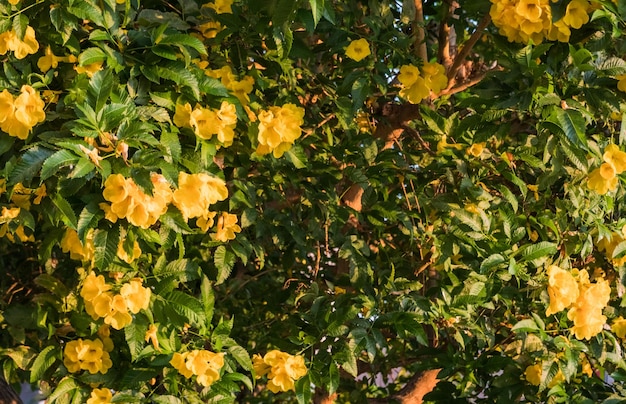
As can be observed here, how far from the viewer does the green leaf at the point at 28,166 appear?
1453 millimetres

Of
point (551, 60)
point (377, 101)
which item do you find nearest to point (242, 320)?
point (377, 101)

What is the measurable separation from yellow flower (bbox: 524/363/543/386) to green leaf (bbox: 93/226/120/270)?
3.98ft

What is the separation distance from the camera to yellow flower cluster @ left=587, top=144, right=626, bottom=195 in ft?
6.00

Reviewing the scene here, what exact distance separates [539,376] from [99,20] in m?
1.43

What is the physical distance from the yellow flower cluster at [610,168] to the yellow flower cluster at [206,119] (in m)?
0.79

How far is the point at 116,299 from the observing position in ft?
5.65

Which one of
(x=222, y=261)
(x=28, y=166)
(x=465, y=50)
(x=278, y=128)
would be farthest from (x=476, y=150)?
(x=28, y=166)

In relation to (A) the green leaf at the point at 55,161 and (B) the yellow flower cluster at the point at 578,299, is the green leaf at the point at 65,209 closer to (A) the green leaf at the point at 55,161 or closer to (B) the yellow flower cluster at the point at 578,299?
(A) the green leaf at the point at 55,161

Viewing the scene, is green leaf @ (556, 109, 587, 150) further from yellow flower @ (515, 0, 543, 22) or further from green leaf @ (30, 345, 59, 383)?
green leaf @ (30, 345, 59, 383)

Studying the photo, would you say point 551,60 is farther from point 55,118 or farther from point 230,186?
point 55,118

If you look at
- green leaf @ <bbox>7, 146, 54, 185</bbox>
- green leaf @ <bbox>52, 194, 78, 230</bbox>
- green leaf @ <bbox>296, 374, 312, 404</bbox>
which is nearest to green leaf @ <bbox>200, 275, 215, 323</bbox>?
green leaf @ <bbox>296, 374, 312, 404</bbox>

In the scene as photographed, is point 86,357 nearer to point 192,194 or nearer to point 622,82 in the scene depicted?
point 192,194

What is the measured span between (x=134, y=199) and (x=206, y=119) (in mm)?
309

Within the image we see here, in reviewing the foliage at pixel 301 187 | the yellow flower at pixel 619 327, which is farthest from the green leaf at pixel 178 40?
the yellow flower at pixel 619 327
